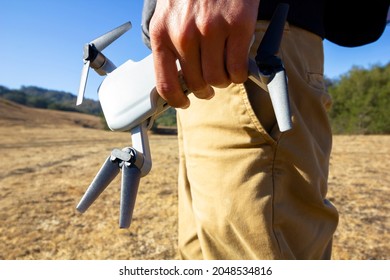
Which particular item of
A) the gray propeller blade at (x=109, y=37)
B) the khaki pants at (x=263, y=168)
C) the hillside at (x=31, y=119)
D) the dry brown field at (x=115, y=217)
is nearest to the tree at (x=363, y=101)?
the dry brown field at (x=115, y=217)

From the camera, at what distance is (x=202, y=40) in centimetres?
39

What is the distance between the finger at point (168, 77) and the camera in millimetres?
424

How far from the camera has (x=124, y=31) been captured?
611mm

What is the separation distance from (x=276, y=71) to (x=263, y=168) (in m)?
0.25

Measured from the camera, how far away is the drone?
387mm

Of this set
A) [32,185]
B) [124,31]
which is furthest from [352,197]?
[32,185]

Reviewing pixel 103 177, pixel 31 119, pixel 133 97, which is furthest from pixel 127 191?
pixel 31 119

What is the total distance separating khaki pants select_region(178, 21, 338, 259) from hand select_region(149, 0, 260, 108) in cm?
17

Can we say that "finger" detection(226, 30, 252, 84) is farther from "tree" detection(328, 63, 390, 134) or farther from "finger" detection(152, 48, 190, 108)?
"tree" detection(328, 63, 390, 134)

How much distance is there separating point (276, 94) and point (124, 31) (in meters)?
0.36

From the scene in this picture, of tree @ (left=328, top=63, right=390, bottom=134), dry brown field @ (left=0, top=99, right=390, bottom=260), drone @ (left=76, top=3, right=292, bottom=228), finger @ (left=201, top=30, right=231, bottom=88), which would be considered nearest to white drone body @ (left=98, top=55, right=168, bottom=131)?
drone @ (left=76, top=3, right=292, bottom=228)

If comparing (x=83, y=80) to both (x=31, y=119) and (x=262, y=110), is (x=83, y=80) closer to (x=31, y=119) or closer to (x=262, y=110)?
(x=262, y=110)

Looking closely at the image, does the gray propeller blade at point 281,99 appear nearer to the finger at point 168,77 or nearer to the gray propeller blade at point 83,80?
the finger at point 168,77
